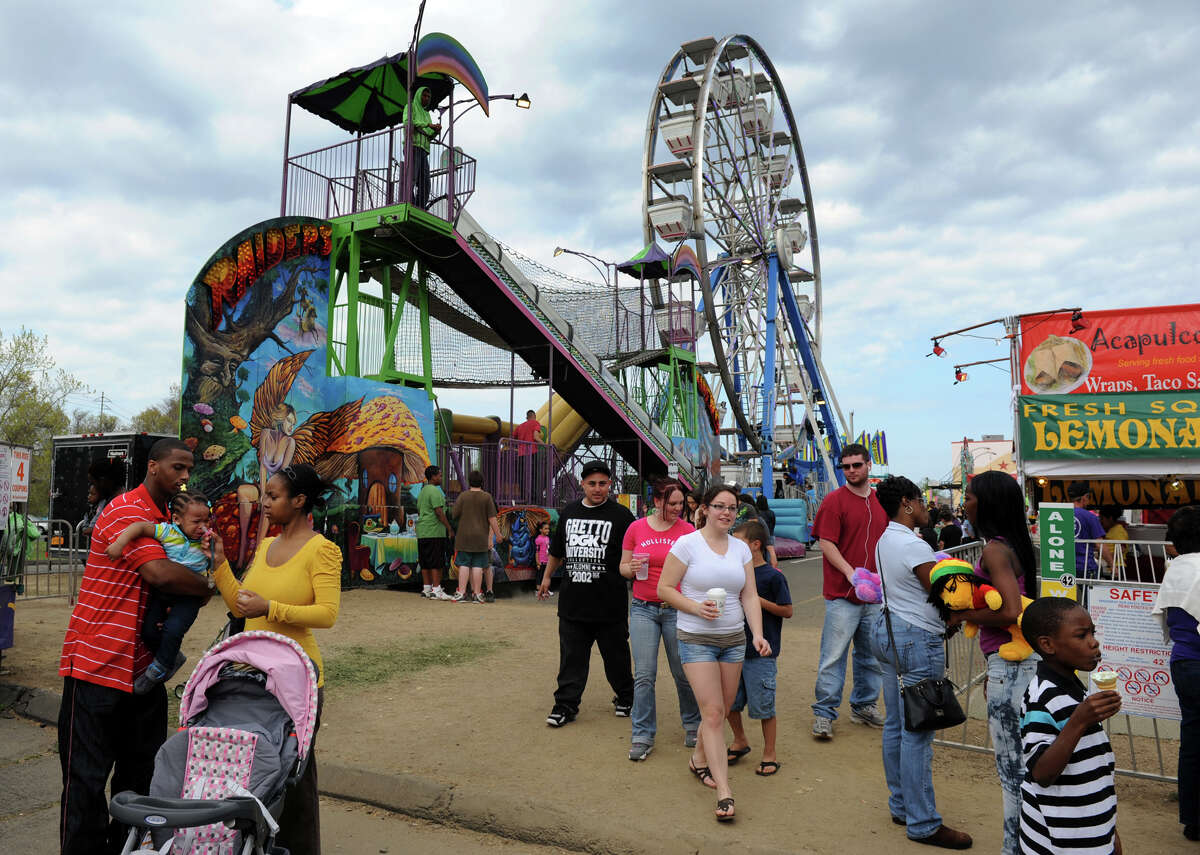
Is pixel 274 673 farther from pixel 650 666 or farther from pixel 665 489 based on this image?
pixel 665 489

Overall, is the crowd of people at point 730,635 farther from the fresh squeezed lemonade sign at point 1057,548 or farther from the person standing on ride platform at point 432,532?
the person standing on ride platform at point 432,532

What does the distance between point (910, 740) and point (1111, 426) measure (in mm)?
5539

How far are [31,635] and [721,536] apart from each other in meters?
8.26

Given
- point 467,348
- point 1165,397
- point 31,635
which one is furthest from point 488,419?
point 1165,397

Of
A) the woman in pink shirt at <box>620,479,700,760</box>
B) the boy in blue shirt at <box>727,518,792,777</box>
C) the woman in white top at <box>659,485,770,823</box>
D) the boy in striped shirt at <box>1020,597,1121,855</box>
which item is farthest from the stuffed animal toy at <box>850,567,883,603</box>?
the boy in striped shirt at <box>1020,597,1121,855</box>

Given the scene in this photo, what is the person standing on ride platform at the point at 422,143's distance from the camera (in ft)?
45.0

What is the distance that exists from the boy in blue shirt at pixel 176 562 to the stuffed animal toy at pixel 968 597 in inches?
126

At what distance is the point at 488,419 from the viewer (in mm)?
21500

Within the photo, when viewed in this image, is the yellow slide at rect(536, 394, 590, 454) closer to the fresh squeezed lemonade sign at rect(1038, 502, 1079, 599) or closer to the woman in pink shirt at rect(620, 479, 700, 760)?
the woman in pink shirt at rect(620, 479, 700, 760)

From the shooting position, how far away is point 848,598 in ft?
18.8

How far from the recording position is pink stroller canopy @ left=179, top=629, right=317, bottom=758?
2982mm

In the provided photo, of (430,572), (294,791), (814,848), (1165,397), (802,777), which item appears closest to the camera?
(294,791)

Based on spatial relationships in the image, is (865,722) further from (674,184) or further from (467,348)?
(674,184)

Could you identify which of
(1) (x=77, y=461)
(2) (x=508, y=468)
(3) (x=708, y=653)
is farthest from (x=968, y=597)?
(1) (x=77, y=461)
